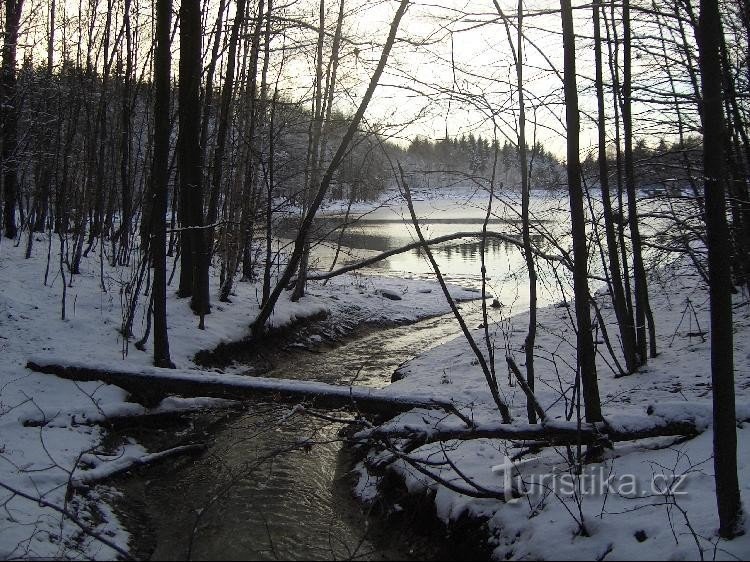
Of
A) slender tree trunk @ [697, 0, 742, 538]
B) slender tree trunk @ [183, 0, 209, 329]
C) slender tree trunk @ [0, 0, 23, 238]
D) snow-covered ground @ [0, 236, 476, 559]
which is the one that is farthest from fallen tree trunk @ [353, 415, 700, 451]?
slender tree trunk @ [0, 0, 23, 238]

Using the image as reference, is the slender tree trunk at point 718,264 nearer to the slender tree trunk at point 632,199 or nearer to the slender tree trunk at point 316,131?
the slender tree trunk at point 632,199

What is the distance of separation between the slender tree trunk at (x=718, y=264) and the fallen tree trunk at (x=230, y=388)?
3.12m

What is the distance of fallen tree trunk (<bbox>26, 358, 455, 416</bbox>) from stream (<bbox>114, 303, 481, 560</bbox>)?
20.2 inches

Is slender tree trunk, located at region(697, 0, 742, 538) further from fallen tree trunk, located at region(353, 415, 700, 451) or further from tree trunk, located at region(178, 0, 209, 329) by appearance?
tree trunk, located at region(178, 0, 209, 329)

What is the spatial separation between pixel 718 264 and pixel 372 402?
4.17m

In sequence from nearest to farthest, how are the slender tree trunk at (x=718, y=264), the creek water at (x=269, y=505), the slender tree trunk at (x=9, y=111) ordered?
1. the slender tree trunk at (x=718, y=264)
2. the creek water at (x=269, y=505)
3. the slender tree trunk at (x=9, y=111)

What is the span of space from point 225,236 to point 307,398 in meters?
5.72

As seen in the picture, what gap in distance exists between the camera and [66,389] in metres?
7.00

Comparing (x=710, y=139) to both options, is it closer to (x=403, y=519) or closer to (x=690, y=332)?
(x=403, y=519)

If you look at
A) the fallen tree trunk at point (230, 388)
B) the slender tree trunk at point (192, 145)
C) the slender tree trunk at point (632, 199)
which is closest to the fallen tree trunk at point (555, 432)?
the fallen tree trunk at point (230, 388)

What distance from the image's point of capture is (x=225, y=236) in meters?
11.3

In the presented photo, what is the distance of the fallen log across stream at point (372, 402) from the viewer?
190 inches

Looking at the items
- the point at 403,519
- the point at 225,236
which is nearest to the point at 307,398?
the point at 403,519

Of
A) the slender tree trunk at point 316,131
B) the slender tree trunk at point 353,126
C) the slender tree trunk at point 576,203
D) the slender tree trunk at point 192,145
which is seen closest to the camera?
the slender tree trunk at point 576,203
